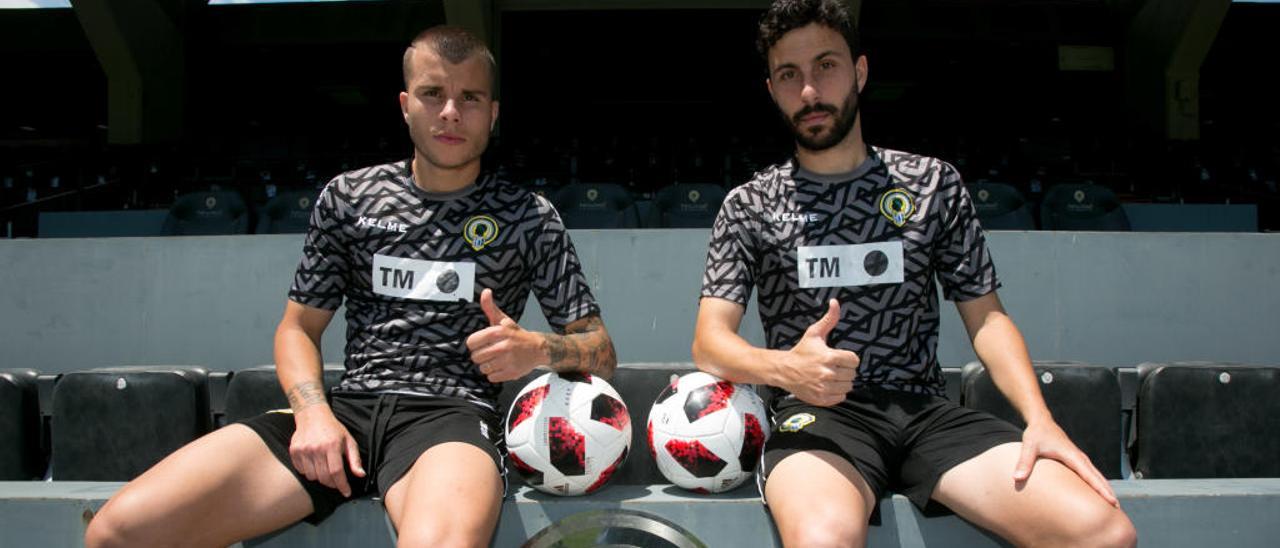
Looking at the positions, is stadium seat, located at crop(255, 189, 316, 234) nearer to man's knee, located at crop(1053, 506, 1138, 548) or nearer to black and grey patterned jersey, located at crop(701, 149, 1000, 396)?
black and grey patterned jersey, located at crop(701, 149, 1000, 396)

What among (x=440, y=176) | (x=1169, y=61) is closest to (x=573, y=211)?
(x=440, y=176)

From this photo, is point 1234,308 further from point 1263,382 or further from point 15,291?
point 15,291

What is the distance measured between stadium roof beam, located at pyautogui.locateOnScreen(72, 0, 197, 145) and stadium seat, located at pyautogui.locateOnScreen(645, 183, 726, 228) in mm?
9517

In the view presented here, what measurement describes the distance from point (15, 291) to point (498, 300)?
3.33m

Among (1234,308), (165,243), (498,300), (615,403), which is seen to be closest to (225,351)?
(165,243)

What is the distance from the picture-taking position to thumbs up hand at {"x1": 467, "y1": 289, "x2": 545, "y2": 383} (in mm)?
1870

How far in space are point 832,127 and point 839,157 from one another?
0.12m

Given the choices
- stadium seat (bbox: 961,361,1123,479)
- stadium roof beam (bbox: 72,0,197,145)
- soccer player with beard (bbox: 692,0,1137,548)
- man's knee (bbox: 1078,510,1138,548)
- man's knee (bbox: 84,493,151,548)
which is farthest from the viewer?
stadium roof beam (bbox: 72,0,197,145)

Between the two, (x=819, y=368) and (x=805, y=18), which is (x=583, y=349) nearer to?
(x=819, y=368)

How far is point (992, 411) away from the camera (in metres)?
2.54

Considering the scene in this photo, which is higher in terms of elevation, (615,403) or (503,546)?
(615,403)

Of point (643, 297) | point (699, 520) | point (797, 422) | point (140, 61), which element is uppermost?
point (140, 61)

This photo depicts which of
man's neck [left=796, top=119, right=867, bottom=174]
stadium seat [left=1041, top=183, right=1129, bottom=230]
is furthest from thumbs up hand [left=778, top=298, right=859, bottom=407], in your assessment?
stadium seat [left=1041, top=183, right=1129, bottom=230]

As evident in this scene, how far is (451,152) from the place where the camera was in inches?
86.7
